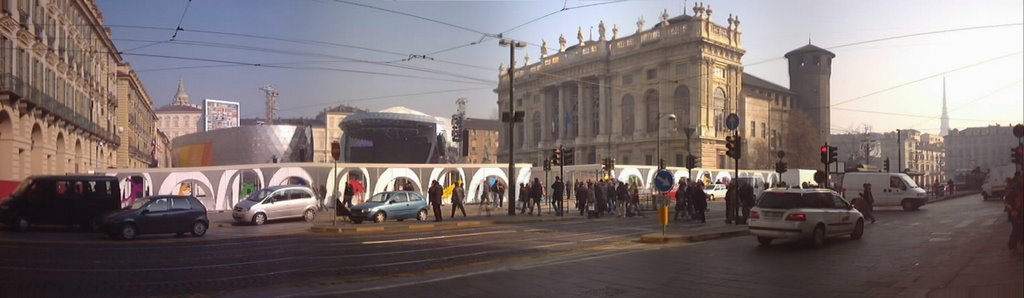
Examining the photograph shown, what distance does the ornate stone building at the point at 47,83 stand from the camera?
27.5 metres

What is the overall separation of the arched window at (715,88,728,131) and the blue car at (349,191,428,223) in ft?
168

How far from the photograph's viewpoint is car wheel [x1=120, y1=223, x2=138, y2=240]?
1873 cm

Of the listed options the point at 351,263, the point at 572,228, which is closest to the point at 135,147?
the point at 572,228

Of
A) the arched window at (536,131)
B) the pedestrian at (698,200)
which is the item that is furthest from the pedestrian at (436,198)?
the arched window at (536,131)

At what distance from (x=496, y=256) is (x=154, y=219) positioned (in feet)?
37.4

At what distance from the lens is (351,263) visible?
41.2 ft

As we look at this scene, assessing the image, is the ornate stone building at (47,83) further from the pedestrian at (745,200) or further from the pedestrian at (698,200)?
the pedestrian at (745,200)

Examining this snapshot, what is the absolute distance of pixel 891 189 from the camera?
1243 inches

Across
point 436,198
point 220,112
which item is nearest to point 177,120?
point 220,112

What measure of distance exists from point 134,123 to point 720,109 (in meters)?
58.5

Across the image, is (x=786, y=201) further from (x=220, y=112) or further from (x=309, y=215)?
(x=220, y=112)

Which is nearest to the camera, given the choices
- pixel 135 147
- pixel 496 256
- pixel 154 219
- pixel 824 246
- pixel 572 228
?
pixel 496 256

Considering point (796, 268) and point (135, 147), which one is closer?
point (796, 268)

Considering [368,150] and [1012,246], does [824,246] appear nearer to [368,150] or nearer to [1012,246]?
[1012,246]
